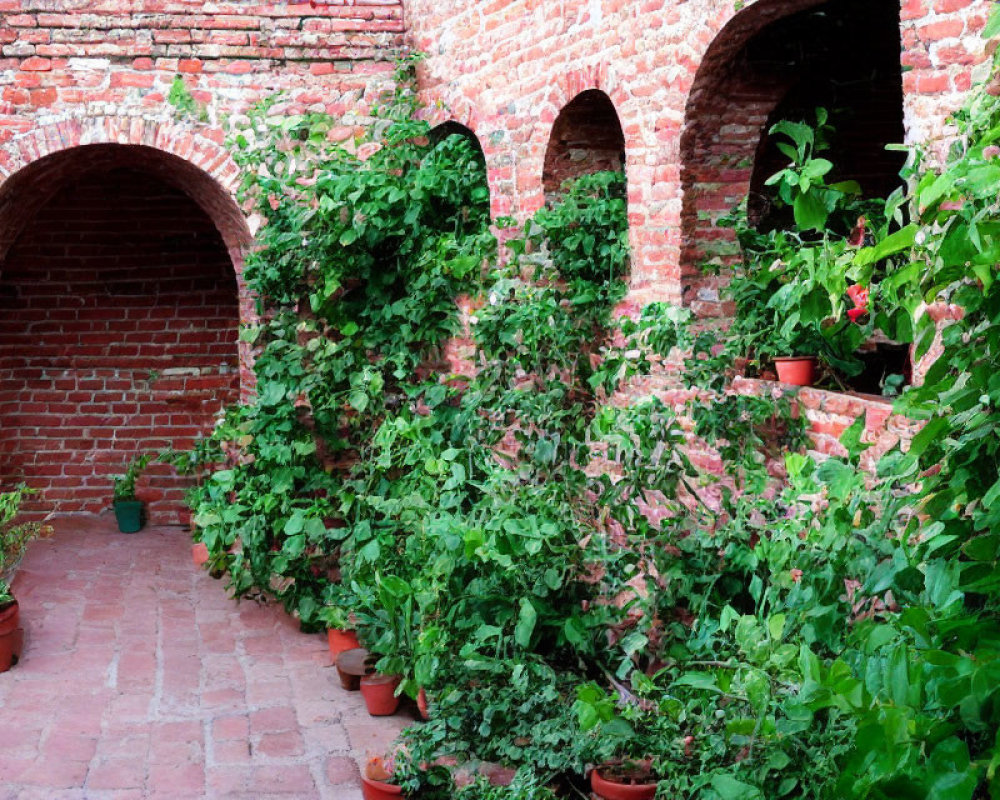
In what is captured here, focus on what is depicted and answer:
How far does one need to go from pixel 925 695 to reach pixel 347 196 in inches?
219

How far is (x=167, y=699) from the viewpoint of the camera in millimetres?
6148

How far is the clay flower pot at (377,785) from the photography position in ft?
15.4

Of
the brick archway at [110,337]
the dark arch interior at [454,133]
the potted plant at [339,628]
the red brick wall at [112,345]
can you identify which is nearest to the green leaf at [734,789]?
the potted plant at [339,628]

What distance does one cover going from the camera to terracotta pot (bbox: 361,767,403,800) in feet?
15.4

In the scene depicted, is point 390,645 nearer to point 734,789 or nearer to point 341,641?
point 341,641

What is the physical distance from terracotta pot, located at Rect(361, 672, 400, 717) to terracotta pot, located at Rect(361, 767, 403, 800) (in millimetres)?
1021

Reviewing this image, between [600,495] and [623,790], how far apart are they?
53.9 inches

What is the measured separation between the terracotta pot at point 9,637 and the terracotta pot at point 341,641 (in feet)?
5.89

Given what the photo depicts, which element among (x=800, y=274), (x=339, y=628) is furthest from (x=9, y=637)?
(x=800, y=274)

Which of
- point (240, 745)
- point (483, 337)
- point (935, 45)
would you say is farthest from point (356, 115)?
point (935, 45)

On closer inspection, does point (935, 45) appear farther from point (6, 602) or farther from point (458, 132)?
point (6, 602)

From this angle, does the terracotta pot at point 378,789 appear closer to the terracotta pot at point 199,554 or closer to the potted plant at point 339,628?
the potted plant at point 339,628

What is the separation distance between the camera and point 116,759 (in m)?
5.41

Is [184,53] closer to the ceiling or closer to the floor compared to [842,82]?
closer to the ceiling
